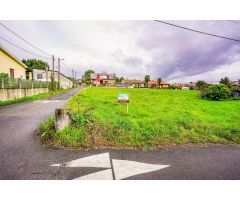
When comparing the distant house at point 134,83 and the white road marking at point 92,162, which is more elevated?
the distant house at point 134,83

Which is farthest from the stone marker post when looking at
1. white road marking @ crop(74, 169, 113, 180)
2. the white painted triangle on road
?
white road marking @ crop(74, 169, 113, 180)

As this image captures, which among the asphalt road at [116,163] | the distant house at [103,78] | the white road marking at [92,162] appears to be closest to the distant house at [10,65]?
the asphalt road at [116,163]

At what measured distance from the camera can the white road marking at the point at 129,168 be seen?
11.3ft

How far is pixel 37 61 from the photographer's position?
Answer: 7250 cm

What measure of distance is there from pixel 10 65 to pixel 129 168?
24.3 m

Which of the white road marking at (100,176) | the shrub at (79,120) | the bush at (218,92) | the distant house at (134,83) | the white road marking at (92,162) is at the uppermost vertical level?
the distant house at (134,83)

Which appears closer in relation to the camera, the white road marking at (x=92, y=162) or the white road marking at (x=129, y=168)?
the white road marking at (x=129, y=168)

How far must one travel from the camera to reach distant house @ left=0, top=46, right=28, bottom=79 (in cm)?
2002

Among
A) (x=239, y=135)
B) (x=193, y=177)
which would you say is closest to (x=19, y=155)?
(x=193, y=177)

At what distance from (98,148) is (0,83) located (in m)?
12.8

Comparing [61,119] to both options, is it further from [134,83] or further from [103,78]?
[134,83]

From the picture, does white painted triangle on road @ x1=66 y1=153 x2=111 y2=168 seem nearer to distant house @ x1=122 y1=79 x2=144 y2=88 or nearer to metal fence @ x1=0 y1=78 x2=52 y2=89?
metal fence @ x1=0 y1=78 x2=52 y2=89

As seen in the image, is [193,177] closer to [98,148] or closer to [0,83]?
[98,148]

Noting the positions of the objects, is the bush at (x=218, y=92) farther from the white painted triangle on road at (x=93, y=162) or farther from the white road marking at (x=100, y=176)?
the white road marking at (x=100, y=176)
